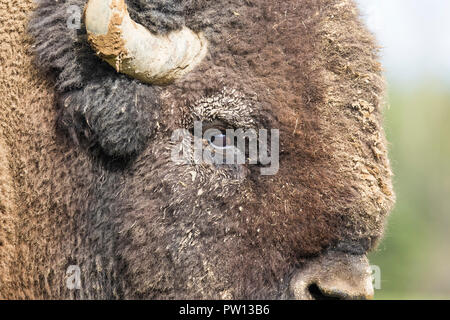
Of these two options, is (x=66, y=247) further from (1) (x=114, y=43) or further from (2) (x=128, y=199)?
(1) (x=114, y=43)

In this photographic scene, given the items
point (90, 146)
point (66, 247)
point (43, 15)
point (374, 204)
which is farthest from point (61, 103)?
point (374, 204)

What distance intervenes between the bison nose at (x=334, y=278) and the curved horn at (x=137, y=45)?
1.51 metres

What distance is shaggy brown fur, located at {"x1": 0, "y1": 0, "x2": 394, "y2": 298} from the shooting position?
3480 mm

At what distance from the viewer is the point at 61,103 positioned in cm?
351

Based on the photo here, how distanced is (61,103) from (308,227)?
1773mm

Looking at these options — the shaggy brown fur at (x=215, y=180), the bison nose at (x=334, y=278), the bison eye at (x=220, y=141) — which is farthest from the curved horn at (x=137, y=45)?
the bison nose at (x=334, y=278)

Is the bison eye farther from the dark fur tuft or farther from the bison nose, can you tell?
the bison nose

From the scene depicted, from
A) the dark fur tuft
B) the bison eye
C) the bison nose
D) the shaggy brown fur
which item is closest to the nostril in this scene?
the bison nose

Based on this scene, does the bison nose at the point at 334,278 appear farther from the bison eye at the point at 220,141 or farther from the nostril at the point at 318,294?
the bison eye at the point at 220,141

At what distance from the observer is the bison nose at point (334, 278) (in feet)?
10.9

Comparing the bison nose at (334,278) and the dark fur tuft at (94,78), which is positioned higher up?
the dark fur tuft at (94,78)

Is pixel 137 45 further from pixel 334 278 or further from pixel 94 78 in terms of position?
pixel 334 278

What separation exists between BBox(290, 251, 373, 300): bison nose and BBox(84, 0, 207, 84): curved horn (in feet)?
4.95

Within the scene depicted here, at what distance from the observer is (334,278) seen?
3385 mm
